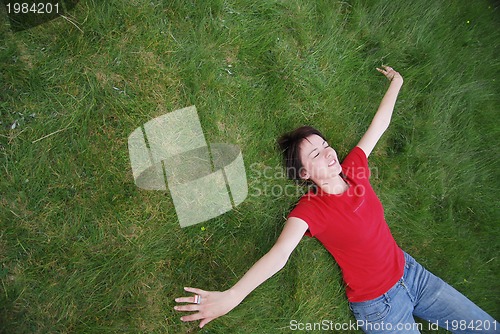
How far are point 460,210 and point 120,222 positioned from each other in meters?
2.55

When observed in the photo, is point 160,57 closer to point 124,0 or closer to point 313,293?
point 124,0

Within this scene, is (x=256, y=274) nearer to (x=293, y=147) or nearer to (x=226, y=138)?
(x=293, y=147)

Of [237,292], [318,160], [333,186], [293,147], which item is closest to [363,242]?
[333,186]

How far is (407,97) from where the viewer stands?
3.12 m

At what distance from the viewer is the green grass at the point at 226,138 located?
235 cm

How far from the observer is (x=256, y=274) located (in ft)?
6.97

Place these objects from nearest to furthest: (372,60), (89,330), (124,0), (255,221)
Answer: (89,330) → (124,0) → (255,221) → (372,60)

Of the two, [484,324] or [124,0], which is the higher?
[124,0]

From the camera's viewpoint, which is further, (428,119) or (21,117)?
(428,119)

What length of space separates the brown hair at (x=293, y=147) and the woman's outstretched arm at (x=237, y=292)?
1.63ft

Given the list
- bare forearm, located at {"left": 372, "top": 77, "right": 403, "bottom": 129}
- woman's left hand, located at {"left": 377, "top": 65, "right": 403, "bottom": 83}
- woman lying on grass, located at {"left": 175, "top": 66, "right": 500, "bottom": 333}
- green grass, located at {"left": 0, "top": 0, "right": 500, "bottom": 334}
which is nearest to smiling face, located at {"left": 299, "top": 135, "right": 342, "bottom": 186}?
woman lying on grass, located at {"left": 175, "top": 66, "right": 500, "bottom": 333}

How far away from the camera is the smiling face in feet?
7.94

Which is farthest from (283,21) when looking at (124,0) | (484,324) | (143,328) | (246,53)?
(484,324)

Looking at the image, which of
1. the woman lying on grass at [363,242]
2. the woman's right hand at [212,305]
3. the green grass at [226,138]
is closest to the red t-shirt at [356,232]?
the woman lying on grass at [363,242]
